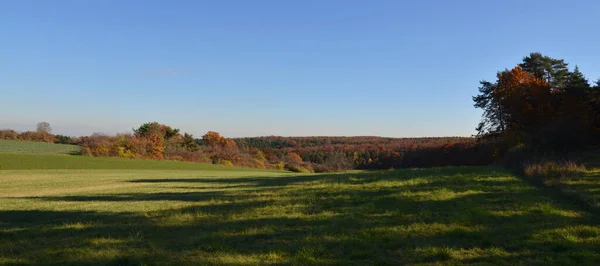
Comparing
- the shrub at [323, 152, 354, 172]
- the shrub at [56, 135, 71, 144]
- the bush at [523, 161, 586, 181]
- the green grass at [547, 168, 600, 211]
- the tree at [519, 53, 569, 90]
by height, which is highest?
the tree at [519, 53, 569, 90]

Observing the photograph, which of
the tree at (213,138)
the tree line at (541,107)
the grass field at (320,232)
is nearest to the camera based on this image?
the grass field at (320,232)

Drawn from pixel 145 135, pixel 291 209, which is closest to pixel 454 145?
pixel 145 135

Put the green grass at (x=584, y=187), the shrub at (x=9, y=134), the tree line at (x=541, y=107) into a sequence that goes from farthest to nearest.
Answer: the shrub at (x=9, y=134) < the tree line at (x=541, y=107) < the green grass at (x=584, y=187)

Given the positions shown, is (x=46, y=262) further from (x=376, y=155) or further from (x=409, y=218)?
(x=376, y=155)

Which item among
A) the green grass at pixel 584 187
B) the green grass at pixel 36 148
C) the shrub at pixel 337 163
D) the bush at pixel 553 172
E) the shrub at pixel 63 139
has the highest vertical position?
the shrub at pixel 63 139

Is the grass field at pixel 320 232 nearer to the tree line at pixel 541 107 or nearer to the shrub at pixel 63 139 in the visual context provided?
the tree line at pixel 541 107

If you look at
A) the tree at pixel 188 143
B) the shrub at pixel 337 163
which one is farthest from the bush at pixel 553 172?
the tree at pixel 188 143

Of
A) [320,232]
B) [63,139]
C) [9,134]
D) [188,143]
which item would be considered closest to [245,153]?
[188,143]

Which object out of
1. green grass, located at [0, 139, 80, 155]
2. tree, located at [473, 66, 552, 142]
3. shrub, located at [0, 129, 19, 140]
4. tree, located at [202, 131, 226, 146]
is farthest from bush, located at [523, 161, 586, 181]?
tree, located at [202, 131, 226, 146]

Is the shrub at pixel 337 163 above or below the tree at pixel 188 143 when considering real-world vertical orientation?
below

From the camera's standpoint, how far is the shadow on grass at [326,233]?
22.5 ft

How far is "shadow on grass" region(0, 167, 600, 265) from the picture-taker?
6.85 meters

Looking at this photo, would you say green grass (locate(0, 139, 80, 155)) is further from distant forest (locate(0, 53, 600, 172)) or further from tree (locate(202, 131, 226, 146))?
tree (locate(202, 131, 226, 146))

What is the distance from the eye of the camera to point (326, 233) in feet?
28.5
